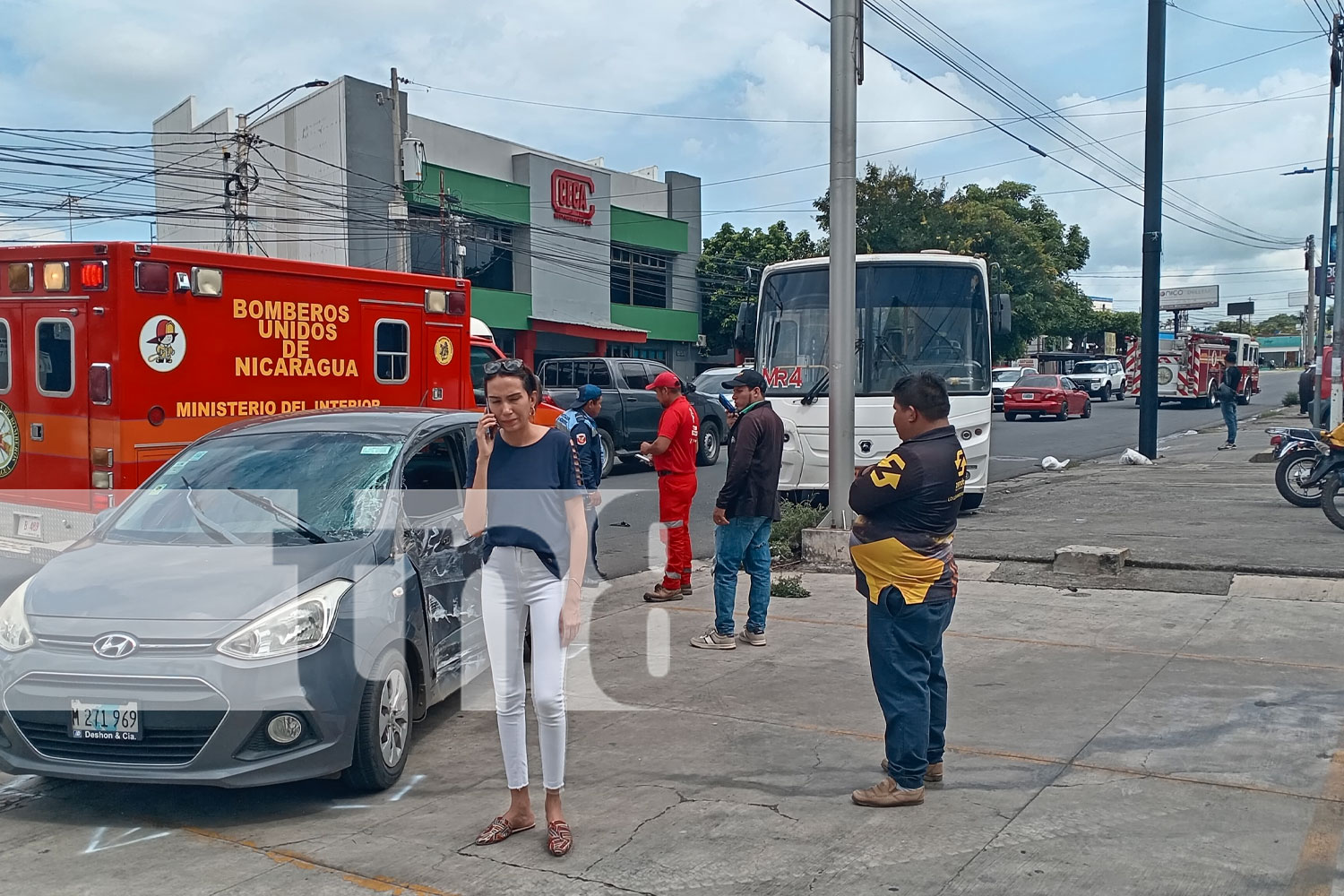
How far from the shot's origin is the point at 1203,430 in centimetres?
3048

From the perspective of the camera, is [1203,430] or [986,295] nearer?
[986,295]

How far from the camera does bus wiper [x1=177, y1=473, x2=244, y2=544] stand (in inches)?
213

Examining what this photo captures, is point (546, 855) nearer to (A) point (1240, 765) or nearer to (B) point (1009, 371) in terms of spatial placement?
(A) point (1240, 765)

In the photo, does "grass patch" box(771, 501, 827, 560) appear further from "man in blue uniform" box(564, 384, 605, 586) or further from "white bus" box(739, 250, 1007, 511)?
"man in blue uniform" box(564, 384, 605, 586)

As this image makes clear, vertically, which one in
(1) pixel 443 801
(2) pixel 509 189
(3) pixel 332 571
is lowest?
(1) pixel 443 801

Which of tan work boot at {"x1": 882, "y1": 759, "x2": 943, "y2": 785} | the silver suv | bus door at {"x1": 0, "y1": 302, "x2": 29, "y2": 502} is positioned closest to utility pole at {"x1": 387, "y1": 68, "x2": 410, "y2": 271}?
bus door at {"x1": 0, "y1": 302, "x2": 29, "y2": 502}

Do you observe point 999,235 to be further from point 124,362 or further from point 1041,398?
point 124,362

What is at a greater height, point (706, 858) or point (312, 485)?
point (312, 485)

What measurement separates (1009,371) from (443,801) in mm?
39466

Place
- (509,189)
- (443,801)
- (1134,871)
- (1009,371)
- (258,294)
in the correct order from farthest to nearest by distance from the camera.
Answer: (1009,371) < (509,189) < (258,294) < (443,801) < (1134,871)

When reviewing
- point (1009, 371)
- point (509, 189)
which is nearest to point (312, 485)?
point (509, 189)

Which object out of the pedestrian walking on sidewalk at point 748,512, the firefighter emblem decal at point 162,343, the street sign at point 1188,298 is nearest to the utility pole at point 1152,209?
the pedestrian walking on sidewalk at point 748,512

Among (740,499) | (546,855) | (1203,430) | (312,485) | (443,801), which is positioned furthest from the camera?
(1203,430)

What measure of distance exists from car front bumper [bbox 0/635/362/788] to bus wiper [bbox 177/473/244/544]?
0.98 metres
